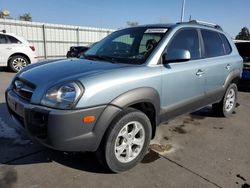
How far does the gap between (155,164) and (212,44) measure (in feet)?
8.02

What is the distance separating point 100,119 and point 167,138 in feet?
5.85

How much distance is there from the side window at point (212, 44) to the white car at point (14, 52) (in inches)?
318

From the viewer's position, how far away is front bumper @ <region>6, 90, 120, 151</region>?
2.47 metres

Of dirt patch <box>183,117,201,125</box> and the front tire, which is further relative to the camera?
dirt patch <box>183,117,201,125</box>

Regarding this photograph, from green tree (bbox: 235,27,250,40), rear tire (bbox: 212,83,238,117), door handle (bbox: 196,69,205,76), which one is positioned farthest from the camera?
green tree (bbox: 235,27,250,40)

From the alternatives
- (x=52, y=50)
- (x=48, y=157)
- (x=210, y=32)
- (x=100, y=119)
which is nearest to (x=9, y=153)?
(x=48, y=157)

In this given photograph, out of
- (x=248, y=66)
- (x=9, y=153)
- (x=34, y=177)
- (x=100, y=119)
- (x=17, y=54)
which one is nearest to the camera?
(x=100, y=119)

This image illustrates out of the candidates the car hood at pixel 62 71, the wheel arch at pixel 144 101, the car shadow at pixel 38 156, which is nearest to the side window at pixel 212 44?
the wheel arch at pixel 144 101

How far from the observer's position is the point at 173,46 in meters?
3.60

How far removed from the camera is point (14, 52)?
10281mm

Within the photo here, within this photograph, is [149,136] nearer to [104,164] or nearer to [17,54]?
[104,164]

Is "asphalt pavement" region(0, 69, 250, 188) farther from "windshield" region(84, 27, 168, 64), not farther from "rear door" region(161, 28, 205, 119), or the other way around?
"windshield" region(84, 27, 168, 64)

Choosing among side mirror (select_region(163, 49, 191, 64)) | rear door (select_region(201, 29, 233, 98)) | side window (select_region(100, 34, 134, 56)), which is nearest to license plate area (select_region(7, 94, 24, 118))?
side window (select_region(100, 34, 134, 56))

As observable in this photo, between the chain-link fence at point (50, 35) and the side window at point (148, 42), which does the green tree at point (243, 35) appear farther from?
the side window at point (148, 42)
